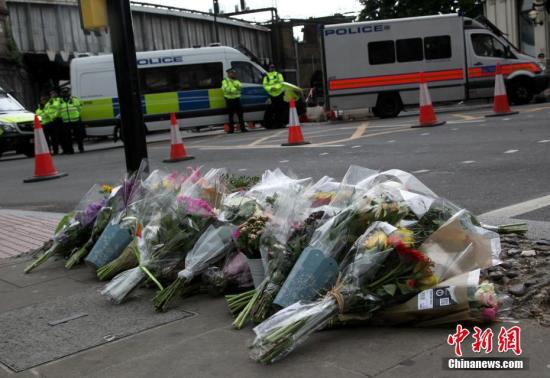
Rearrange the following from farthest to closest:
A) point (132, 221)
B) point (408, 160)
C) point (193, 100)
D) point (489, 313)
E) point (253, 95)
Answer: point (253, 95), point (193, 100), point (408, 160), point (132, 221), point (489, 313)

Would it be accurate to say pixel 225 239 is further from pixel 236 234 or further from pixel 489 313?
pixel 489 313

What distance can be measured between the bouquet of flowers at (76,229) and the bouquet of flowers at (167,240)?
1.09m

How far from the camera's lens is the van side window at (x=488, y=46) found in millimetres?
21375

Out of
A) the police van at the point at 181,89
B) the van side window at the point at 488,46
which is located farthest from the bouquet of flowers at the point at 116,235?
the van side window at the point at 488,46

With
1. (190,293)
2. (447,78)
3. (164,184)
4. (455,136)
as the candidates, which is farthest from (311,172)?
(447,78)

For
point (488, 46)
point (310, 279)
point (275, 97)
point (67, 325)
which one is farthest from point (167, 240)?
point (488, 46)

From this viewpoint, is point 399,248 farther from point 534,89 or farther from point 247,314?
point 534,89

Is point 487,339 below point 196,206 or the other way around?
below

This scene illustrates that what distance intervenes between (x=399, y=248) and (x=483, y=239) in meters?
0.56

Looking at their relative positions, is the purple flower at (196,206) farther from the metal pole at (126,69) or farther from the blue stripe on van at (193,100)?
the blue stripe on van at (193,100)

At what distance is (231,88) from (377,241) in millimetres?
18371

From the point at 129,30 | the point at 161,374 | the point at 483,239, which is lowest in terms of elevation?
the point at 161,374

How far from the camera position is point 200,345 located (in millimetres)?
3566

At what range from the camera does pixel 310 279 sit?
354cm
